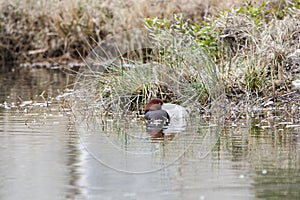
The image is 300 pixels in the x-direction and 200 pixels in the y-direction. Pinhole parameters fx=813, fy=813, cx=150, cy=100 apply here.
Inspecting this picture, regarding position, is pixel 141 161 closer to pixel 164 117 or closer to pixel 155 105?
pixel 164 117

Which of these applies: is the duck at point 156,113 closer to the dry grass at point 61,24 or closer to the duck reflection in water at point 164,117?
the duck reflection in water at point 164,117

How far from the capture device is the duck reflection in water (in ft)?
30.3

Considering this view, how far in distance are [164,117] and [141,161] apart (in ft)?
9.35

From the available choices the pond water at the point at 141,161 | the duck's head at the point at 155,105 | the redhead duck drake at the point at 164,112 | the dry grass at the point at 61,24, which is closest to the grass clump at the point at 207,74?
the redhead duck drake at the point at 164,112

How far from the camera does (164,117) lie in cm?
979

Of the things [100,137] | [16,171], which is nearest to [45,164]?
[16,171]

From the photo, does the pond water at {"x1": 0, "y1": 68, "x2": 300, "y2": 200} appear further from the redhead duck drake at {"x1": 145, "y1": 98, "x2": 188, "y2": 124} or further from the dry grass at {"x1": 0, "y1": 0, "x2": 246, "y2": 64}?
the dry grass at {"x1": 0, "y1": 0, "x2": 246, "y2": 64}

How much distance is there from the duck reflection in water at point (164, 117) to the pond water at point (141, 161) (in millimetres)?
148

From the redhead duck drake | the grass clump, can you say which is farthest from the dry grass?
the redhead duck drake

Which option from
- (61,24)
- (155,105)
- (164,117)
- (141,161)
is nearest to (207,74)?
(155,105)

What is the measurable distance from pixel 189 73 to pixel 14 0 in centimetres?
1517

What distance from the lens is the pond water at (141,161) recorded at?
5691 mm

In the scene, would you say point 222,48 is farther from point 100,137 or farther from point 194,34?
point 100,137

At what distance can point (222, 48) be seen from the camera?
495 inches
